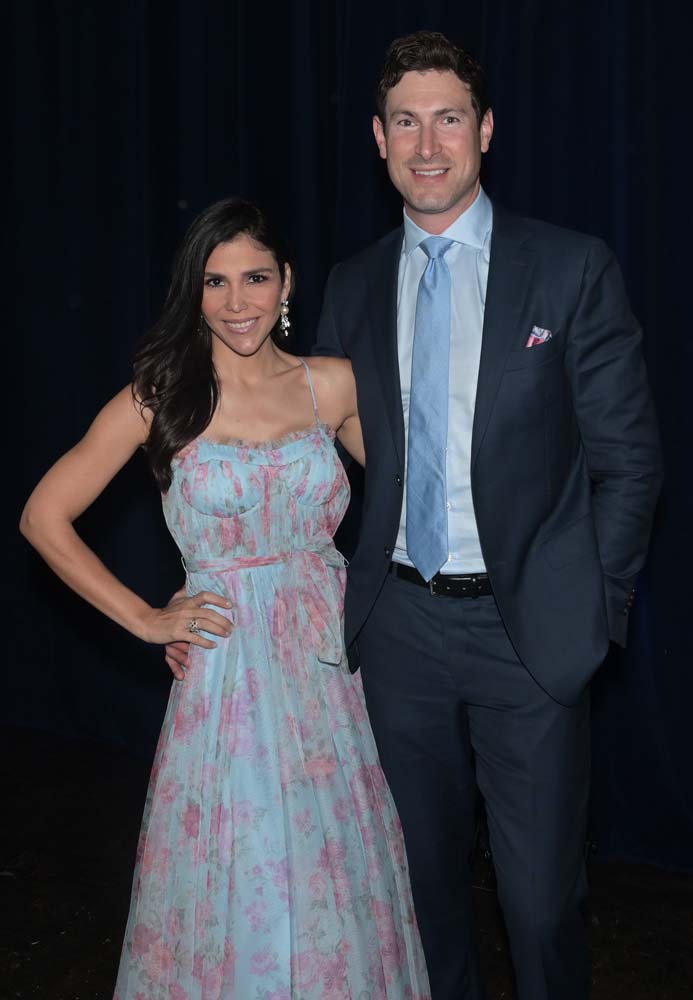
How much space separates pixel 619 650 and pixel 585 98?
1.39 meters

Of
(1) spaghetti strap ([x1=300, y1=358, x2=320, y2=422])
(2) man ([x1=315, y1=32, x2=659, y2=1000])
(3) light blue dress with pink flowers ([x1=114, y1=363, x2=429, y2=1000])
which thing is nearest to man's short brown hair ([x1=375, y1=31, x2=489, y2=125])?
(2) man ([x1=315, y1=32, x2=659, y2=1000])

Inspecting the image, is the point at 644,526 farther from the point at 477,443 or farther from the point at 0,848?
the point at 0,848

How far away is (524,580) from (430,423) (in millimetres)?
318

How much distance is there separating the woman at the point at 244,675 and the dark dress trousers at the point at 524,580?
0.35 ft

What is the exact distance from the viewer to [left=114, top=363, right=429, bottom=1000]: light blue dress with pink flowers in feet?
7.15

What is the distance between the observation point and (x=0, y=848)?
354cm

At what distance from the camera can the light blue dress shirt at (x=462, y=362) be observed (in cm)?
218

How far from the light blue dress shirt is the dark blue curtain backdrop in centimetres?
91

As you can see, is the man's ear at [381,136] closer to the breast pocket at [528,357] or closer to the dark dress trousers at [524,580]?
the dark dress trousers at [524,580]

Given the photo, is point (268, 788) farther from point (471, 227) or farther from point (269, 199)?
point (269, 199)

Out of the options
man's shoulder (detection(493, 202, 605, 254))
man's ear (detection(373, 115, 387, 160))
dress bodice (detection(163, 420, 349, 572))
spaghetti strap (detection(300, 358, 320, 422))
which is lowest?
dress bodice (detection(163, 420, 349, 572))

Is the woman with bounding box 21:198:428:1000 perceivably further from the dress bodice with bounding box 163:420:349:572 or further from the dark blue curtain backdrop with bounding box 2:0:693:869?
the dark blue curtain backdrop with bounding box 2:0:693:869

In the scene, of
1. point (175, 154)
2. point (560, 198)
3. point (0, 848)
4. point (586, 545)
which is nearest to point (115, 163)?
point (175, 154)

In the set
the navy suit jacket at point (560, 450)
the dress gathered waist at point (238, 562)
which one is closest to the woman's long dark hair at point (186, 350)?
the dress gathered waist at point (238, 562)
